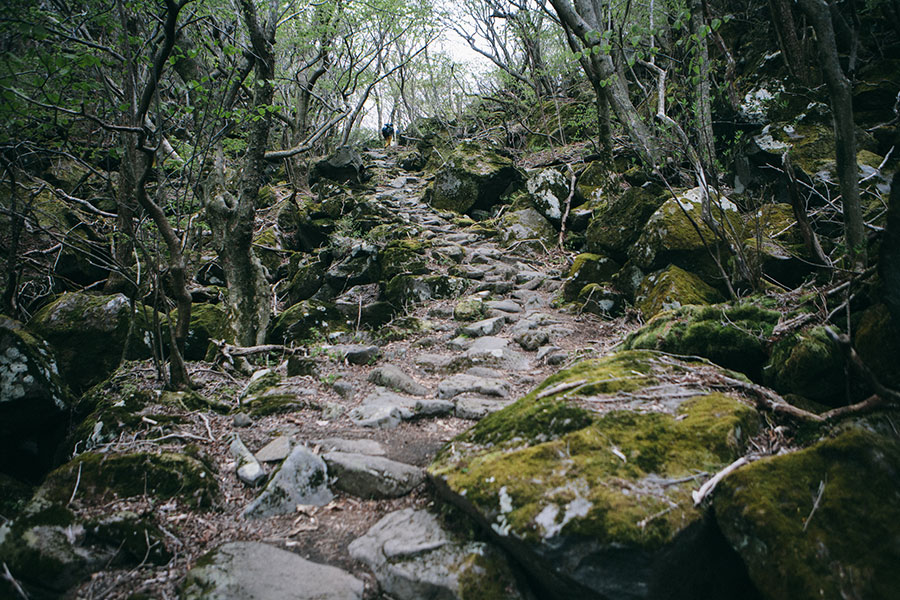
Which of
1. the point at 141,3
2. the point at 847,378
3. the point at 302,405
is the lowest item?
the point at 302,405

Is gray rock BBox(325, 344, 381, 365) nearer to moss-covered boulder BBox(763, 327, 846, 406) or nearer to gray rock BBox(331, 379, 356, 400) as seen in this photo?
gray rock BBox(331, 379, 356, 400)

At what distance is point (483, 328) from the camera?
6.43m

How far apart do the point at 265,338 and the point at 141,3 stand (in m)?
4.26

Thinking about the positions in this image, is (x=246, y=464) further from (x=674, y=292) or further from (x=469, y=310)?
(x=674, y=292)

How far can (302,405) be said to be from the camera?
13.9ft

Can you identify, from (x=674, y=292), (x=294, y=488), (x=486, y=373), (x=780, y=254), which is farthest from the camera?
(x=674, y=292)

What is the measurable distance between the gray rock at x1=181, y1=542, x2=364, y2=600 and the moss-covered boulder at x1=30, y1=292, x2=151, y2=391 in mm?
4581

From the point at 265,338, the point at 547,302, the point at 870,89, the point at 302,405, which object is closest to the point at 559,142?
the point at 870,89

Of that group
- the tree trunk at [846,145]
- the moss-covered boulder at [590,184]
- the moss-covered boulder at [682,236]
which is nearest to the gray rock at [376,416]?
the tree trunk at [846,145]

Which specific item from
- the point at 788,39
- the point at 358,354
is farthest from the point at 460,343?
the point at 788,39

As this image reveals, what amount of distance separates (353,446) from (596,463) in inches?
73.4

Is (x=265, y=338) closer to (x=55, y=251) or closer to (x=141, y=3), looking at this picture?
(x=141, y=3)

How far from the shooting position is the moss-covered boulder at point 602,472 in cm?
189

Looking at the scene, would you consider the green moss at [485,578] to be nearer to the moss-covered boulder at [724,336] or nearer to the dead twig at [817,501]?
the dead twig at [817,501]
